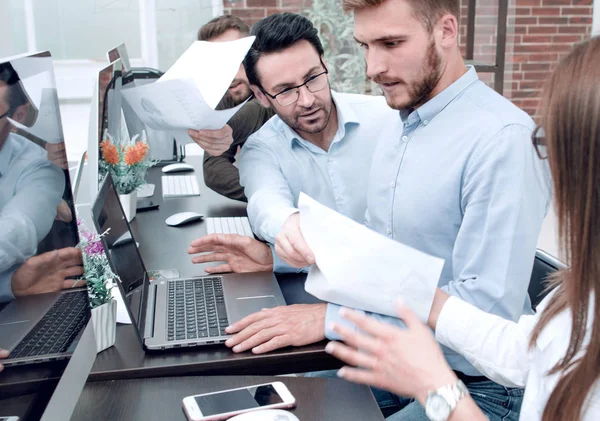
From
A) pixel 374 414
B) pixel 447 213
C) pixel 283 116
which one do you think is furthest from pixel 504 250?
pixel 283 116

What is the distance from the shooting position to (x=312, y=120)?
1.84 m

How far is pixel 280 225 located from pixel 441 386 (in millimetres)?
706

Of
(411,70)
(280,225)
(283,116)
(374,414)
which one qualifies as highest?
(411,70)

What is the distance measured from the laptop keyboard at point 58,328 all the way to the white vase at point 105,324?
18cm

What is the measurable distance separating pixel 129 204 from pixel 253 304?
927mm

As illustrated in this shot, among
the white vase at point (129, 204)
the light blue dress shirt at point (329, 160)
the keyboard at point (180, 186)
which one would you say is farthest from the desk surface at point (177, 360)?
the keyboard at point (180, 186)

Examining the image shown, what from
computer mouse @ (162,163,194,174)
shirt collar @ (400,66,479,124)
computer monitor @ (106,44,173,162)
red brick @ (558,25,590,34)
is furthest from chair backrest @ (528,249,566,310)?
red brick @ (558,25,590,34)

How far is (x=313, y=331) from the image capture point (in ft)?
3.89

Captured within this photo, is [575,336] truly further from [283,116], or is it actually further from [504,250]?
[283,116]

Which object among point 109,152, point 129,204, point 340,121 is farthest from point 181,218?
point 340,121

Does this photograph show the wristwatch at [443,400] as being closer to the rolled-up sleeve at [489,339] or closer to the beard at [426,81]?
the rolled-up sleeve at [489,339]

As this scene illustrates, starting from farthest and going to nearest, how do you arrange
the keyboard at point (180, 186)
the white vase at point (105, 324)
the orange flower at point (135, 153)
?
the keyboard at point (180, 186), the orange flower at point (135, 153), the white vase at point (105, 324)

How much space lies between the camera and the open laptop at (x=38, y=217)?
0.71 m

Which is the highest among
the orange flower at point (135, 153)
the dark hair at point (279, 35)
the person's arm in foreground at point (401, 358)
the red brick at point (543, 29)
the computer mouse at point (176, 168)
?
the red brick at point (543, 29)
